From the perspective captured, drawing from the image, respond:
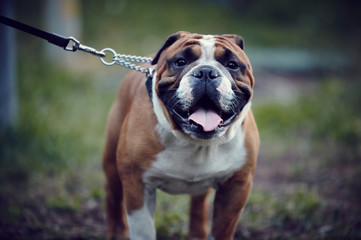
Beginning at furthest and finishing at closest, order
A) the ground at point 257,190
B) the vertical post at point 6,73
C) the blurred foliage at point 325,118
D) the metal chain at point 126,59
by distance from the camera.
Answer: the vertical post at point 6,73, the blurred foliage at point 325,118, the ground at point 257,190, the metal chain at point 126,59

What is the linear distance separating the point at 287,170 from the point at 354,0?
34.0ft

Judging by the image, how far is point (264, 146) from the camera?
6.02 metres

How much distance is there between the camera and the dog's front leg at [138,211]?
287 centimetres

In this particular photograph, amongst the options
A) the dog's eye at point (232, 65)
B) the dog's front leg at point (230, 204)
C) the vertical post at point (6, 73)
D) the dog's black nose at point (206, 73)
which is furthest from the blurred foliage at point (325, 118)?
the vertical post at point (6, 73)

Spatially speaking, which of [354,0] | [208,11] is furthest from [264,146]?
[354,0]

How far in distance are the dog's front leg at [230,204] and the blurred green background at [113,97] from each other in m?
0.86

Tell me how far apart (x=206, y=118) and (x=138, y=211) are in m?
0.83

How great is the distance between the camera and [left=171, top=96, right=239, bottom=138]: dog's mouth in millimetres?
2516

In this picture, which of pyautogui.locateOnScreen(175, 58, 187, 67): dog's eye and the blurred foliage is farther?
the blurred foliage

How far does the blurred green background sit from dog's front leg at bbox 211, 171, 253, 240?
858 mm

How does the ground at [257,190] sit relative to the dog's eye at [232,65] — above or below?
→ below

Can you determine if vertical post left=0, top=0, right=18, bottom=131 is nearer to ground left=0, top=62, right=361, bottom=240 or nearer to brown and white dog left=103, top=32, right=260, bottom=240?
ground left=0, top=62, right=361, bottom=240

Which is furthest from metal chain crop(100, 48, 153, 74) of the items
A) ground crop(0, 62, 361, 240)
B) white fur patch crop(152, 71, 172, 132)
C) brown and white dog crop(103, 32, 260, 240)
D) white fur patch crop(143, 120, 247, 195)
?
ground crop(0, 62, 361, 240)

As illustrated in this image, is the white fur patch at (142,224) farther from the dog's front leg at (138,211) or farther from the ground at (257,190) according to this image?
the ground at (257,190)
